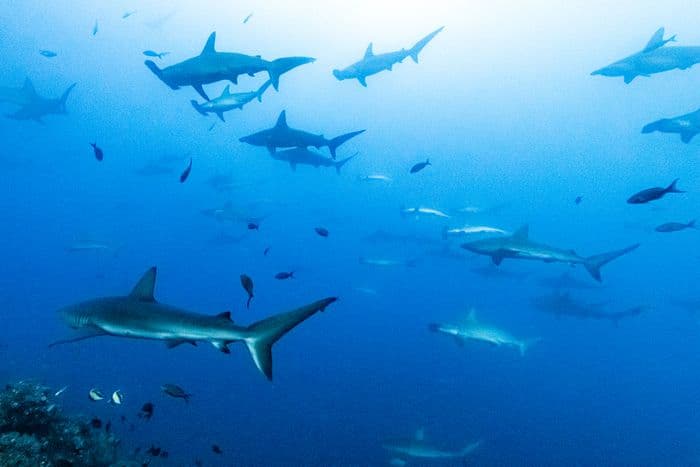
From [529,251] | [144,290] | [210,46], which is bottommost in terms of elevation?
[529,251]

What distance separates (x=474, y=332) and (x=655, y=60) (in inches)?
320

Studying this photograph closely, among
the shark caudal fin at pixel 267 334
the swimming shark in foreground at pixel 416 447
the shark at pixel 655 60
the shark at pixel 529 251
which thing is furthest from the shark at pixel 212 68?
the shark at pixel 655 60

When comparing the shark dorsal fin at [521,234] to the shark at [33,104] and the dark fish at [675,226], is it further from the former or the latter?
the shark at [33,104]

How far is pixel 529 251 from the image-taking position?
10008 millimetres

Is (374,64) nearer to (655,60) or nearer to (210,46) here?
(210,46)

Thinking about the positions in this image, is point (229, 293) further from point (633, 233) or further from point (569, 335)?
point (633, 233)

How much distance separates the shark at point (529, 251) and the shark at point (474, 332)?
3164 mm

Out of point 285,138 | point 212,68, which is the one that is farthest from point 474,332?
point 212,68

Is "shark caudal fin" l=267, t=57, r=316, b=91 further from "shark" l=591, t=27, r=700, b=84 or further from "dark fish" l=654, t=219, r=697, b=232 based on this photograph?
"shark" l=591, t=27, r=700, b=84

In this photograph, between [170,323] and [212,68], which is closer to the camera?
[170,323]

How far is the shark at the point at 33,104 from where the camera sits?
22.6 m

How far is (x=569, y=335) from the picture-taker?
2279 inches

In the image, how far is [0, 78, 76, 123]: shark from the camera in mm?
22625

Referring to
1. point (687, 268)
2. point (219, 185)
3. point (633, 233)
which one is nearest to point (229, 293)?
point (219, 185)
